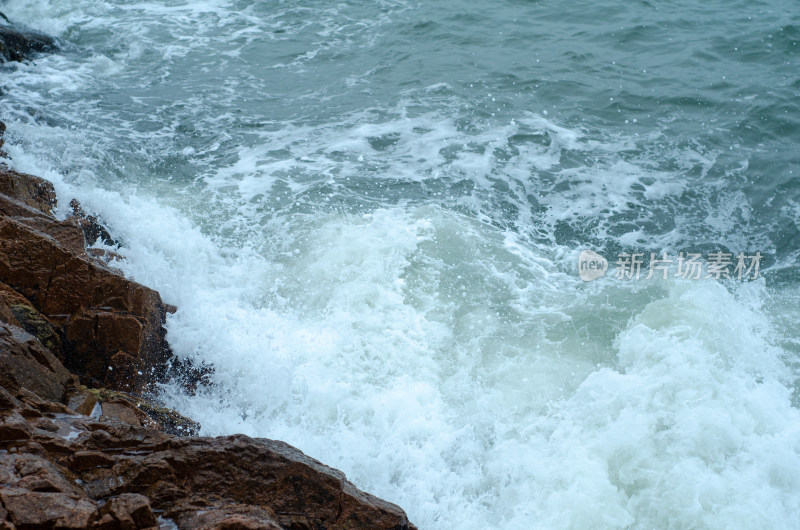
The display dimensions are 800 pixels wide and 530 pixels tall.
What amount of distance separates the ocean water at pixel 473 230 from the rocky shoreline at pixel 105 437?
72 cm

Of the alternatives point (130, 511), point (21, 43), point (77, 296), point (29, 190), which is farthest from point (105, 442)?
point (21, 43)

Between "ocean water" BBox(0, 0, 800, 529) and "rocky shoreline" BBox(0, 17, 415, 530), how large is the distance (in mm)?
720

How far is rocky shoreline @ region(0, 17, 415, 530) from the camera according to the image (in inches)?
118

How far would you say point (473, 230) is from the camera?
26.2ft

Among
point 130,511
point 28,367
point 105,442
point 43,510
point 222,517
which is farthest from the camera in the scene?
point 28,367

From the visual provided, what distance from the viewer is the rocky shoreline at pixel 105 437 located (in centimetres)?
299

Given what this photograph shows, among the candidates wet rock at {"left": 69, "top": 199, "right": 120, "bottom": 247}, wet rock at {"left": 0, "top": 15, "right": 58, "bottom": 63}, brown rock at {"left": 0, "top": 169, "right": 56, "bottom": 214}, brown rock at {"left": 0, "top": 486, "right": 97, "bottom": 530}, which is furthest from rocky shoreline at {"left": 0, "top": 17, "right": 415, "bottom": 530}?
wet rock at {"left": 0, "top": 15, "right": 58, "bottom": 63}

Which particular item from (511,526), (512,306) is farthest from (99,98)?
(511,526)

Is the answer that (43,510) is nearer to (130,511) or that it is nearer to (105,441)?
(130,511)

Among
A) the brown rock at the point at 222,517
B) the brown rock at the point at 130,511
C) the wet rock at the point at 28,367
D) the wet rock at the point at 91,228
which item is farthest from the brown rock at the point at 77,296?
the brown rock at the point at 130,511

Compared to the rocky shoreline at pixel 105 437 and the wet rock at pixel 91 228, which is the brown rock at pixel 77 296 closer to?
the rocky shoreline at pixel 105 437

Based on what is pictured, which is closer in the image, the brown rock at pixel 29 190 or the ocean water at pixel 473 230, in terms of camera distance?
the ocean water at pixel 473 230

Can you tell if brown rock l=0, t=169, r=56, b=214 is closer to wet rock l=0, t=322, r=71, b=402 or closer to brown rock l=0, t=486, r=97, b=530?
wet rock l=0, t=322, r=71, b=402

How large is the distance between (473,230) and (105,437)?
5322 mm
